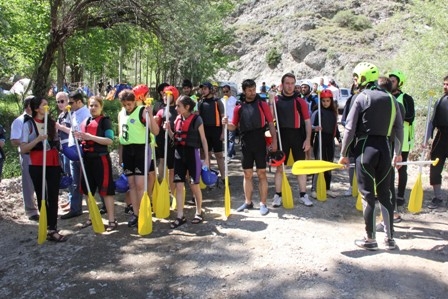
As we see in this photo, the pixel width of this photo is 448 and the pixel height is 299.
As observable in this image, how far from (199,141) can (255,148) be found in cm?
83

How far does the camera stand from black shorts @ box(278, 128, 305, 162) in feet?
19.9

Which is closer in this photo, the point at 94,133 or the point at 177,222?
the point at 94,133

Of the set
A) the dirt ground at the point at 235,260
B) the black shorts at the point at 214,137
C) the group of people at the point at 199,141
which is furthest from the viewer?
the black shorts at the point at 214,137

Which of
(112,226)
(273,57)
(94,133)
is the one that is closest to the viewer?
(94,133)

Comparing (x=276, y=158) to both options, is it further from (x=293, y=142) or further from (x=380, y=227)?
(x=380, y=227)

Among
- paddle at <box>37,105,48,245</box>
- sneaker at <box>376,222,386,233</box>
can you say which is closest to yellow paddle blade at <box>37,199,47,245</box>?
paddle at <box>37,105,48,245</box>

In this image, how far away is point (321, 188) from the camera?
6.47m

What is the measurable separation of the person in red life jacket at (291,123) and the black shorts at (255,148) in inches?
16.2

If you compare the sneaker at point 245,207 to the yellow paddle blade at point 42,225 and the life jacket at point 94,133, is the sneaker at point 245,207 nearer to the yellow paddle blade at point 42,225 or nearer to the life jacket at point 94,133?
the life jacket at point 94,133

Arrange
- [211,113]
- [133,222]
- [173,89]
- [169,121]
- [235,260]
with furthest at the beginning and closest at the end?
[211,113] → [173,89] → [169,121] → [133,222] → [235,260]

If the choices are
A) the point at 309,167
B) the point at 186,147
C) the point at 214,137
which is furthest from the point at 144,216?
the point at 214,137

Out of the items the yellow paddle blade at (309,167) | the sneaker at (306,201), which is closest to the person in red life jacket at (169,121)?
the yellow paddle blade at (309,167)

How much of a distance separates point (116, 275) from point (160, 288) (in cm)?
58

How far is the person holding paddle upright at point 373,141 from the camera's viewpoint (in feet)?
14.0
